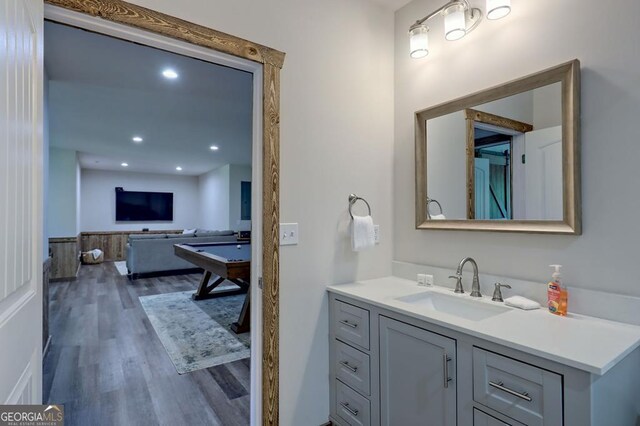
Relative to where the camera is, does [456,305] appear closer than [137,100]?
Yes

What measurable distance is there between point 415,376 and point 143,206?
9861mm

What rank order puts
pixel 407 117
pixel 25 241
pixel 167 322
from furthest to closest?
pixel 167 322 → pixel 407 117 → pixel 25 241

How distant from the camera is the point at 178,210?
10055 millimetres

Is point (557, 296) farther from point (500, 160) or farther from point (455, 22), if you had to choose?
point (455, 22)

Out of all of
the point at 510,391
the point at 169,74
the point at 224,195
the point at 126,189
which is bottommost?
the point at 510,391

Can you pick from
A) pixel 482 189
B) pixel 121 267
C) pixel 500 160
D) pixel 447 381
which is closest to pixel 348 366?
pixel 447 381

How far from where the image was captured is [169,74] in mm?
3078

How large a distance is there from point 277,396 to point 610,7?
2354 millimetres

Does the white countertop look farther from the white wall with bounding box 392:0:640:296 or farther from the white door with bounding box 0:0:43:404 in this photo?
the white door with bounding box 0:0:43:404

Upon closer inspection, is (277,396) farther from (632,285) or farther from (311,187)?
(632,285)

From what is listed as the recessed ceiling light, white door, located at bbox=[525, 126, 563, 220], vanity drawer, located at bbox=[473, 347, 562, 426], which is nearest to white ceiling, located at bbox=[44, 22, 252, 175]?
the recessed ceiling light

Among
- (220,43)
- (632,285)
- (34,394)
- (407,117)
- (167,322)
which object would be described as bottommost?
(167,322)

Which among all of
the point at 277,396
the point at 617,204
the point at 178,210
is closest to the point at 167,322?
the point at 277,396

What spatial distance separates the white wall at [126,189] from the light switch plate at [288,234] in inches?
360
